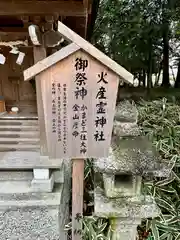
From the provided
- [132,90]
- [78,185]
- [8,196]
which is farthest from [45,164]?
[132,90]

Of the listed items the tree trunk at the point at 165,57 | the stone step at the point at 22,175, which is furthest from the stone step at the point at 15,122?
the tree trunk at the point at 165,57

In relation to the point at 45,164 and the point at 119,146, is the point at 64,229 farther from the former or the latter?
the point at 119,146

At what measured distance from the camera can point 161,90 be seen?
9.91m

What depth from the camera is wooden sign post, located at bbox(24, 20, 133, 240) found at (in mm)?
1496

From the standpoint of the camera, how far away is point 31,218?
236 centimetres

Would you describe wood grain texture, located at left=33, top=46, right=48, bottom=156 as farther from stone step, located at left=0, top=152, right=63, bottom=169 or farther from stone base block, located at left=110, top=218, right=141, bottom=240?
stone base block, located at left=110, top=218, right=141, bottom=240

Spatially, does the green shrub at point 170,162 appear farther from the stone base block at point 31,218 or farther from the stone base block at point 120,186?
the stone base block at point 31,218

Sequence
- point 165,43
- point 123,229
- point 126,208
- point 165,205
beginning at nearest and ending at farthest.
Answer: point 126,208 < point 123,229 < point 165,205 < point 165,43

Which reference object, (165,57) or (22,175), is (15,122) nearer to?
(22,175)

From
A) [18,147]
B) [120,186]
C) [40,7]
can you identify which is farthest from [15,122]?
[120,186]

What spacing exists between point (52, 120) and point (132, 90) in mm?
8982

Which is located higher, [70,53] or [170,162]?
[70,53]

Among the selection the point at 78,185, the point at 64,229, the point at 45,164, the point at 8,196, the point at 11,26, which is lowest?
the point at 64,229

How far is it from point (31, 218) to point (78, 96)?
4.82ft
